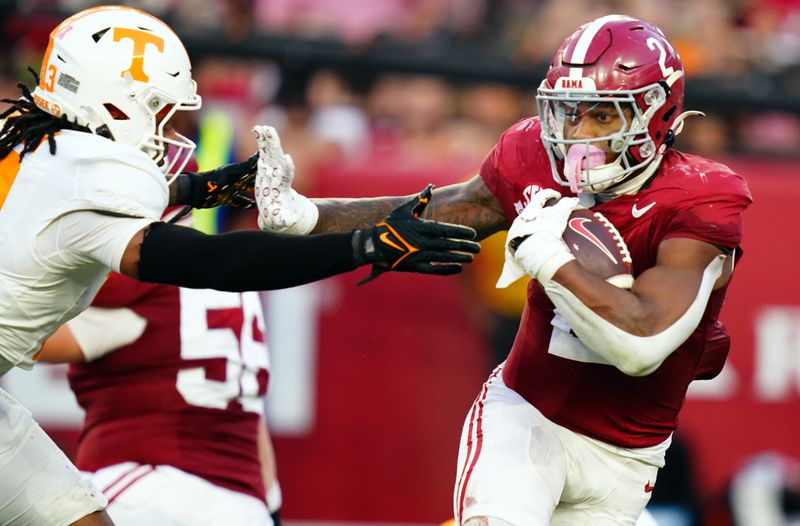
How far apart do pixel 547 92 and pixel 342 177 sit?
2.75m

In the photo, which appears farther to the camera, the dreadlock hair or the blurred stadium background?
the blurred stadium background

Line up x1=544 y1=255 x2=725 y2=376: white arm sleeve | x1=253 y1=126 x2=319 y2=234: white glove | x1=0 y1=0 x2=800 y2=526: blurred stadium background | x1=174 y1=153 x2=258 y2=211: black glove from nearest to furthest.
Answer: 1. x1=544 y1=255 x2=725 y2=376: white arm sleeve
2. x1=253 y1=126 x2=319 y2=234: white glove
3. x1=174 y1=153 x2=258 y2=211: black glove
4. x1=0 y1=0 x2=800 y2=526: blurred stadium background

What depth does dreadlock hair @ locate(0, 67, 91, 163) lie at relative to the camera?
3393mm

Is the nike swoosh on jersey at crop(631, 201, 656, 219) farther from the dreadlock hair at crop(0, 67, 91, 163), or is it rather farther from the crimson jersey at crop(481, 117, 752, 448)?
the dreadlock hair at crop(0, 67, 91, 163)

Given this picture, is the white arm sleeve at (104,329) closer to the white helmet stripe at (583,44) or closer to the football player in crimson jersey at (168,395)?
the football player in crimson jersey at (168,395)

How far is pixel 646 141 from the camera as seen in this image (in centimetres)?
355

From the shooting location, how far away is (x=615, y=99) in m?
3.51

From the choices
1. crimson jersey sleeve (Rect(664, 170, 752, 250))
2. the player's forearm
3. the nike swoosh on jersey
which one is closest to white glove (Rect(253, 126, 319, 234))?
the player's forearm

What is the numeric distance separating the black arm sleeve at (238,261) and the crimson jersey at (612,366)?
80 centimetres

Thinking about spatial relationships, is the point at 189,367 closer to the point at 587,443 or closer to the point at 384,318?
the point at 587,443

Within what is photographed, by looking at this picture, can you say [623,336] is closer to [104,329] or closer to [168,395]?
[168,395]

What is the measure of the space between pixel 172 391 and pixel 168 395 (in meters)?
0.02

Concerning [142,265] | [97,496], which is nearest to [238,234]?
[142,265]

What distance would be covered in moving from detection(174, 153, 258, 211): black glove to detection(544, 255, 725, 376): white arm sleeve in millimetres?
1067
